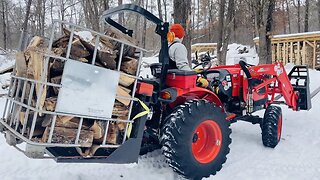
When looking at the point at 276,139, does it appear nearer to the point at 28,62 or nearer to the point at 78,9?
the point at 28,62

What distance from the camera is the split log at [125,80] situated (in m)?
3.24

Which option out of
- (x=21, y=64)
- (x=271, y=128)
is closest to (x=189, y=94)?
(x=271, y=128)

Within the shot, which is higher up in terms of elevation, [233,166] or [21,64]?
[21,64]

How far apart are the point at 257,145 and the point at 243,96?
823mm

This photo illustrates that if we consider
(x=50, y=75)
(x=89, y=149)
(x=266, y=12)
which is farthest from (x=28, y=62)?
(x=266, y=12)

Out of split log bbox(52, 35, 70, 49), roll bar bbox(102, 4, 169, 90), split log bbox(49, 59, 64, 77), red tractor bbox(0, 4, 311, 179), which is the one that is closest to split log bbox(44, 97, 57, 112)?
red tractor bbox(0, 4, 311, 179)

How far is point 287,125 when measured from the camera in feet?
20.7

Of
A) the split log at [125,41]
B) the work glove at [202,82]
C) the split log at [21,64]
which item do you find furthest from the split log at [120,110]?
the work glove at [202,82]

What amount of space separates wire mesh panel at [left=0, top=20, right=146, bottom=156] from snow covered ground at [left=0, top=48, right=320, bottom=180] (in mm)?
857

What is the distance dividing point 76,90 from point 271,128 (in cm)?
334

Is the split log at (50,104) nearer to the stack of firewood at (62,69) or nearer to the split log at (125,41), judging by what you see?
the stack of firewood at (62,69)

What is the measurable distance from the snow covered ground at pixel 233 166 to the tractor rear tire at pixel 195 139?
25cm

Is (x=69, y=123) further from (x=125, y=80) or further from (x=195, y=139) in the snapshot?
(x=195, y=139)

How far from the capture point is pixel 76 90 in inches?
114
